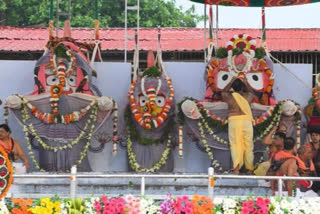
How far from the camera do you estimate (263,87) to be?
46.6ft

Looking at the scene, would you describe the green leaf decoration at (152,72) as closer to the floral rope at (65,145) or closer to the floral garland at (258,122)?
the floral garland at (258,122)

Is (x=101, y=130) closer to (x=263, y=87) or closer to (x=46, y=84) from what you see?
(x=46, y=84)

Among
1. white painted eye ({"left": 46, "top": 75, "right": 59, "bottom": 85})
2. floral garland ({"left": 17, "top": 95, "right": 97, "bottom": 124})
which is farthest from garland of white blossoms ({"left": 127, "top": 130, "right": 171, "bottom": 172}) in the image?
white painted eye ({"left": 46, "top": 75, "right": 59, "bottom": 85})

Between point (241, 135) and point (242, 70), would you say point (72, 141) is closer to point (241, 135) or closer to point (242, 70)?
point (241, 135)

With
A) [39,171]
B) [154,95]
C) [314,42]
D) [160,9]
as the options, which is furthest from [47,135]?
[160,9]

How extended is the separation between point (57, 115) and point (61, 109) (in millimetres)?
130

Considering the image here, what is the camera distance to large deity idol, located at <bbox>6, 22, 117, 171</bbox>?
14.0 meters

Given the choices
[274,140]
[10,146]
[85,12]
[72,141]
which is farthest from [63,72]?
[85,12]

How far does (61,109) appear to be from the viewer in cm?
1399

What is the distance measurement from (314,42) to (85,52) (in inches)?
193

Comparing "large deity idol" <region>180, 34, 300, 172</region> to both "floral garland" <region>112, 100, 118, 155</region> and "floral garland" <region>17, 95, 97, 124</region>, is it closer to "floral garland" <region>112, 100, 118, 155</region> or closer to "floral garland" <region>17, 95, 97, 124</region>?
"floral garland" <region>112, 100, 118, 155</region>

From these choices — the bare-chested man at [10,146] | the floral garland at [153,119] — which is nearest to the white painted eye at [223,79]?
the floral garland at [153,119]

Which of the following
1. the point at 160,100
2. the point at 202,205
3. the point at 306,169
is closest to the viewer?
the point at 202,205

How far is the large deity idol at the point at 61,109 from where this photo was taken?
14.0 m
